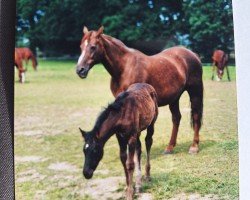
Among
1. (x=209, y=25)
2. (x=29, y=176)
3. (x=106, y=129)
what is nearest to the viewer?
(x=106, y=129)

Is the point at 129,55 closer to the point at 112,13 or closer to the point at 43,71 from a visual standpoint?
the point at 112,13

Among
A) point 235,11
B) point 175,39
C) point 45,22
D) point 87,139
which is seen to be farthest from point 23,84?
point 235,11

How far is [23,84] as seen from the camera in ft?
6.87

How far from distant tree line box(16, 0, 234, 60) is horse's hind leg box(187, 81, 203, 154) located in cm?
13

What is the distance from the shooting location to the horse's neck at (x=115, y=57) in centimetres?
193

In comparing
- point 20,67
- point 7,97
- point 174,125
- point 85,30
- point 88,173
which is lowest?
point 88,173

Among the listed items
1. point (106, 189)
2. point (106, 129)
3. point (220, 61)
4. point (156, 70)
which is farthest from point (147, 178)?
point (220, 61)

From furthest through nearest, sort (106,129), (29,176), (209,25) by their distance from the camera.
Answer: (29,176)
(209,25)
(106,129)

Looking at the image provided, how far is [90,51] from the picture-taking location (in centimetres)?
191

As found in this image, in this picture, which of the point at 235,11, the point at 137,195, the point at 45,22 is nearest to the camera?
the point at 235,11

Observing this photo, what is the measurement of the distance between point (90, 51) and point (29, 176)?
56cm

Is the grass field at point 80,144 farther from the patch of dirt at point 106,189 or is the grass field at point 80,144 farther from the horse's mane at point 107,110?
the horse's mane at point 107,110

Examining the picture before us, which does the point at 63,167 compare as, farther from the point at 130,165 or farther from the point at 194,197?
the point at 194,197

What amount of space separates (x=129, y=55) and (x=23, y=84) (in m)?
0.48
